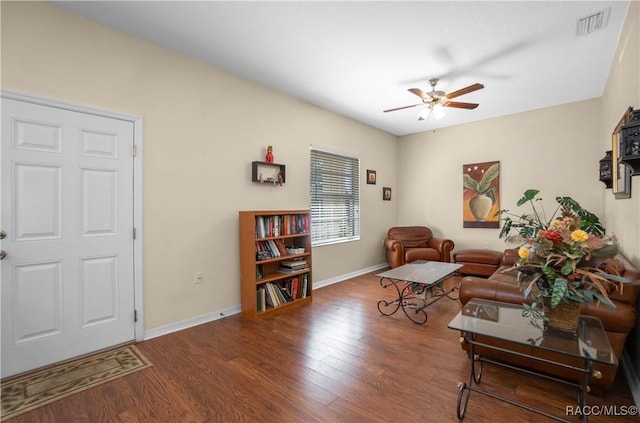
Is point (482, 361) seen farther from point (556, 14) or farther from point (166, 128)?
point (166, 128)

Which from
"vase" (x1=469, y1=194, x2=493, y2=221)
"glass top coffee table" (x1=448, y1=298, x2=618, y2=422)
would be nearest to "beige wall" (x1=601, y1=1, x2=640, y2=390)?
"glass top coffee table" (x1=448, y1=298, x2=618, y2=422)

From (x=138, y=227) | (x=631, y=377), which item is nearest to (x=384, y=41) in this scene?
(x=138, y=227)

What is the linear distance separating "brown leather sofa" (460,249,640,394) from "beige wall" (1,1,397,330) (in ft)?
8.64

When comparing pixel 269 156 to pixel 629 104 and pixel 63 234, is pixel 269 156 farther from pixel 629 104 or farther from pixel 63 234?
pixel 629 104

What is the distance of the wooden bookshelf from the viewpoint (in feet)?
11.0

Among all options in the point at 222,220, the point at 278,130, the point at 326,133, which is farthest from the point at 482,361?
the point at 326,133

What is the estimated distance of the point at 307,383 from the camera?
6.77 feet

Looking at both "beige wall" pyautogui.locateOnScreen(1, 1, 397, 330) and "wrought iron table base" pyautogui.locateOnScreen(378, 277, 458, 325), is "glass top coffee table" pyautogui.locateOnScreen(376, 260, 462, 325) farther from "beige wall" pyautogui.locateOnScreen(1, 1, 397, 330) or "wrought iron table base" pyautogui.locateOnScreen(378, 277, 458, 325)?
"beige wall" pyautogui.locateOnScreen(1, 1, 397, 330)

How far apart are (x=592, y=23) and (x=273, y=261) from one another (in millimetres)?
3961

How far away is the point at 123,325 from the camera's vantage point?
2662 millimetres

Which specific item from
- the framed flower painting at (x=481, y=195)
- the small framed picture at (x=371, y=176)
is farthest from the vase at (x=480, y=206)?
the small framed picture at (x=371, y=176)

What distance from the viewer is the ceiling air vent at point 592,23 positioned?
8.08ft

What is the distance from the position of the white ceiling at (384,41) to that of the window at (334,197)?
1181 millimetres

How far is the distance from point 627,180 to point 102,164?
4.55 meters
